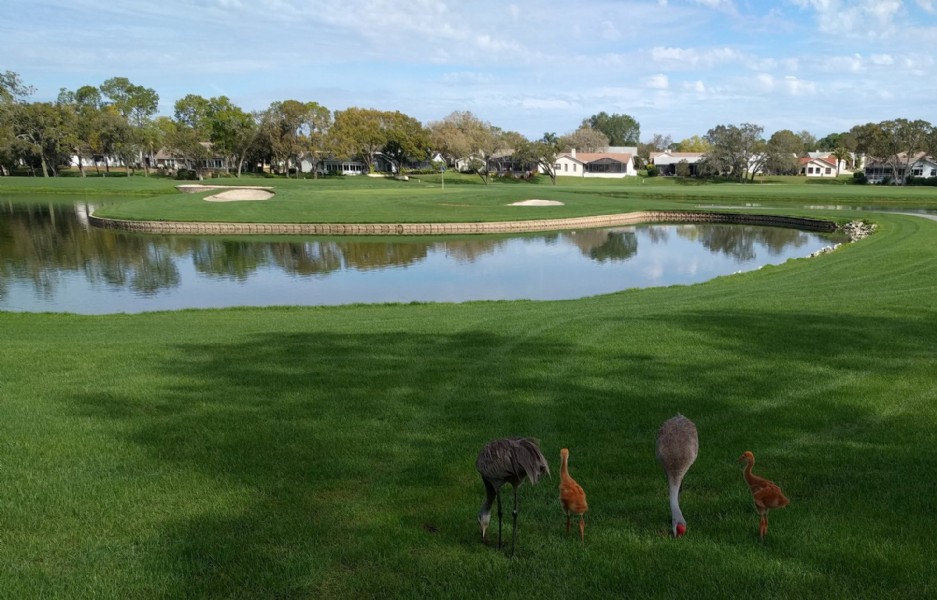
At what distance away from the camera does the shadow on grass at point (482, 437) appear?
169 inches

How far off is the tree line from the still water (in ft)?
195

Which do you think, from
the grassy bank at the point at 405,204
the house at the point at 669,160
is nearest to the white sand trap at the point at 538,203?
the grassy bank at the point at 405,204

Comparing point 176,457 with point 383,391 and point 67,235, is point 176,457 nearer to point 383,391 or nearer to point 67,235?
point 383,391

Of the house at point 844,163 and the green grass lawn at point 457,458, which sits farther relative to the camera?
the house at point 844,163

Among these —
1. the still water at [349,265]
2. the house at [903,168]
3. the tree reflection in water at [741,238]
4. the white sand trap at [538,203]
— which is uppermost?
the house at [903,168]

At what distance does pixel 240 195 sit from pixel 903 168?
95413 millimetres

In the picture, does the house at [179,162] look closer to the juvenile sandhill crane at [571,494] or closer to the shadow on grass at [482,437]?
the shadow on grass at [482,437]

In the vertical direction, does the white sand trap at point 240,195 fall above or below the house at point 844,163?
below

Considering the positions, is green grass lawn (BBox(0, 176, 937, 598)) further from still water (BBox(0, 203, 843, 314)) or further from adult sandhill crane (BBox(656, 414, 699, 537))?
still water (BBox(0, 203, 843, 314))

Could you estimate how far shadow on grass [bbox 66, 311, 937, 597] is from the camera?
169 inches

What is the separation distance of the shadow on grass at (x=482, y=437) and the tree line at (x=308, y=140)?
9267cm

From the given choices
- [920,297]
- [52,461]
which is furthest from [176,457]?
[920,297]

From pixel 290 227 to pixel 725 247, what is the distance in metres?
26.7

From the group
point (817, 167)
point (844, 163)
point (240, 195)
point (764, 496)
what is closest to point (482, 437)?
point (764, 496)
